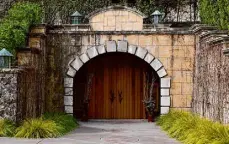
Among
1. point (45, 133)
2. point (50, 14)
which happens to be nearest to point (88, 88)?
point (50, 14)

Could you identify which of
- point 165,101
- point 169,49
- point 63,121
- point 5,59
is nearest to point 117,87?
point 165,101

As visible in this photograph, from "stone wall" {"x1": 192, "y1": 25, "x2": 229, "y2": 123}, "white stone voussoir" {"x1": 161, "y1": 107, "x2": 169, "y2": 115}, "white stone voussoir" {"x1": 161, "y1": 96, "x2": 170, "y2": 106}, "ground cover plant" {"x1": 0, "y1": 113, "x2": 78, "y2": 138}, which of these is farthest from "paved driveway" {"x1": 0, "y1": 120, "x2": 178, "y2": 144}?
"stone wall" {"x1": 192, "y1": 25, "x2": 229, "y2": 123}

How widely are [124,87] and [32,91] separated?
4.90m

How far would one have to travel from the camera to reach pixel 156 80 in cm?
1692

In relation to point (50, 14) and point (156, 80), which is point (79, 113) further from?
point (50, 14)

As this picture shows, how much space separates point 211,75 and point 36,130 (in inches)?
187

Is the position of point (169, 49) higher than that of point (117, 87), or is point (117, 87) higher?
point (169, 49)

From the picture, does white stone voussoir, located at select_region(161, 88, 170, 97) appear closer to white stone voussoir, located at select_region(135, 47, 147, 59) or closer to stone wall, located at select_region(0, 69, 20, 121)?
white stone voussoir, located at select_region(135, 47, 147, 59)

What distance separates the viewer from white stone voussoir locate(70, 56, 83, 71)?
15.8 m

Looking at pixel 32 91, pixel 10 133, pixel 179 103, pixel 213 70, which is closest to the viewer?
pixel 10 133

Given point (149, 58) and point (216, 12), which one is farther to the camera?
point (149, 58)

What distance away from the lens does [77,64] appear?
51.9 ft

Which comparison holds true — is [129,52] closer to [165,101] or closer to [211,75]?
[165,101]

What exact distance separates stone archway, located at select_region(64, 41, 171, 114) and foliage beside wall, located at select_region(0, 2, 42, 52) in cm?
196
